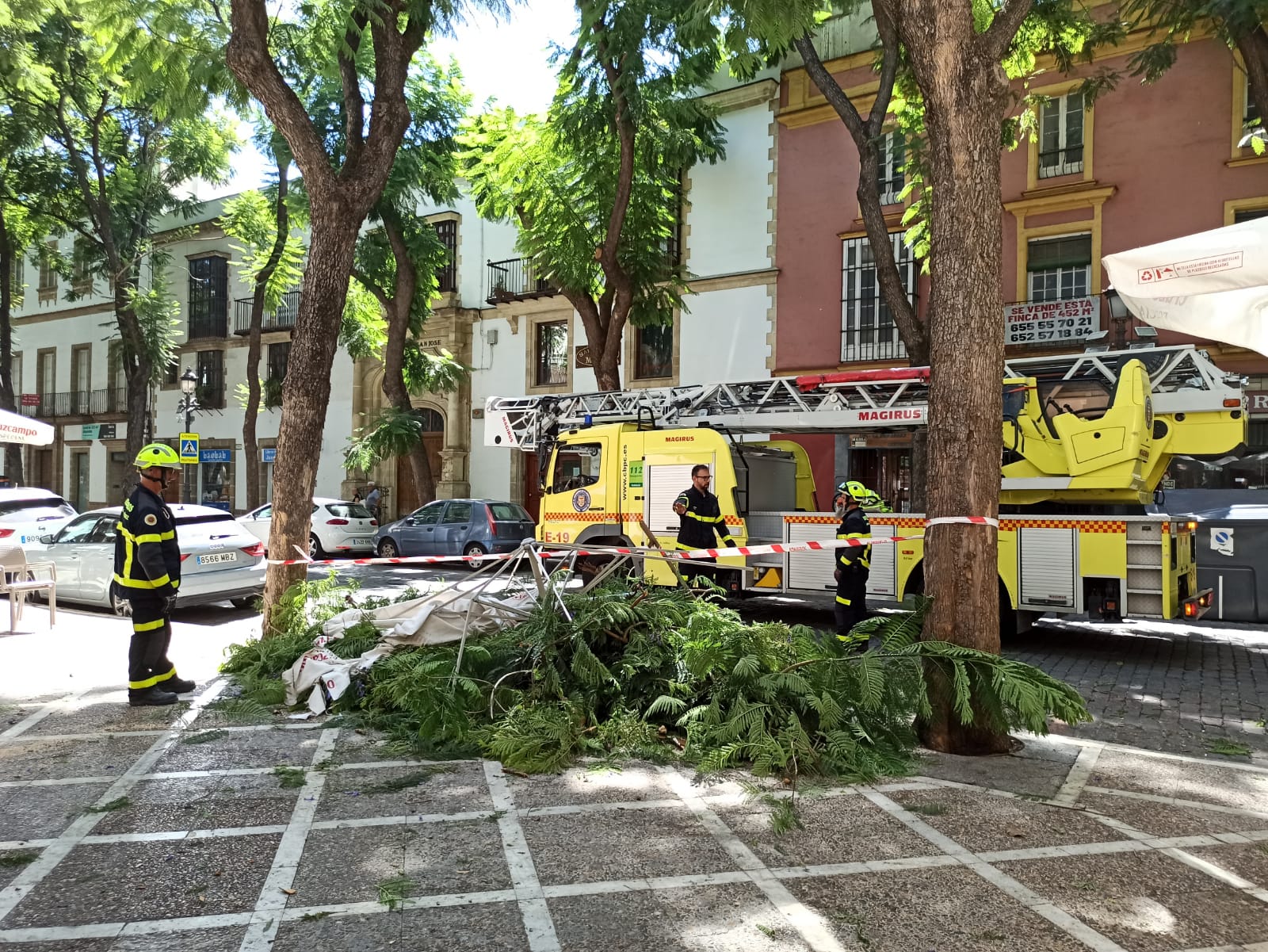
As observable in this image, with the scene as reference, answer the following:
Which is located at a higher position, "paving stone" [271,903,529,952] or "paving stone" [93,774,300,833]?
"paving stone" [271,903,529,952]

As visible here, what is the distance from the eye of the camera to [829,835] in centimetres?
407

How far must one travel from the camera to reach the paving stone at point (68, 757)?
4.99 m

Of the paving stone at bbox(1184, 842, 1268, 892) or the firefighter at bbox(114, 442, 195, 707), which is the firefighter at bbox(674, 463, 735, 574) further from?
the paving stone at bbox(1184, 842, 1268, 892)

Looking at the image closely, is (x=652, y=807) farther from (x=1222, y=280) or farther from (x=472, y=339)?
(x=472, y=339)

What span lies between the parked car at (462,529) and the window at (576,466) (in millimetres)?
5577

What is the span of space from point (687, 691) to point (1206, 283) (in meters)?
3.33

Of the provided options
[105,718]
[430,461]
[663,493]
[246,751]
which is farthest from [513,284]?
[246,751]

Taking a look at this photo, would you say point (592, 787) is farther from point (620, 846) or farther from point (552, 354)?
point (552, 354)

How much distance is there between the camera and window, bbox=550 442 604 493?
1185 centimetres

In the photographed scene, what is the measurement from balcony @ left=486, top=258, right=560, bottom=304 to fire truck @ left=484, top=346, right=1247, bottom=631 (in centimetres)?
1172

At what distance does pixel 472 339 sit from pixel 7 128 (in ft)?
36.6

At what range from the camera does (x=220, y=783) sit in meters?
4.79

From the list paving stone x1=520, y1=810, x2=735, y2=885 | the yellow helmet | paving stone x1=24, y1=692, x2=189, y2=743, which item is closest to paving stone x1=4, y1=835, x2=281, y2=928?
paving stone x1=520, y1=810, x2=735, y2=885

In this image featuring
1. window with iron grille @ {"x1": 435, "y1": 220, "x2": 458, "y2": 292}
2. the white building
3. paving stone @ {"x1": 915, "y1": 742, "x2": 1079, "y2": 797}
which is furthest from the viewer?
window with iron grille @ {"x1": 435, "y1": 220, "x2": 458, "y2": 292}
